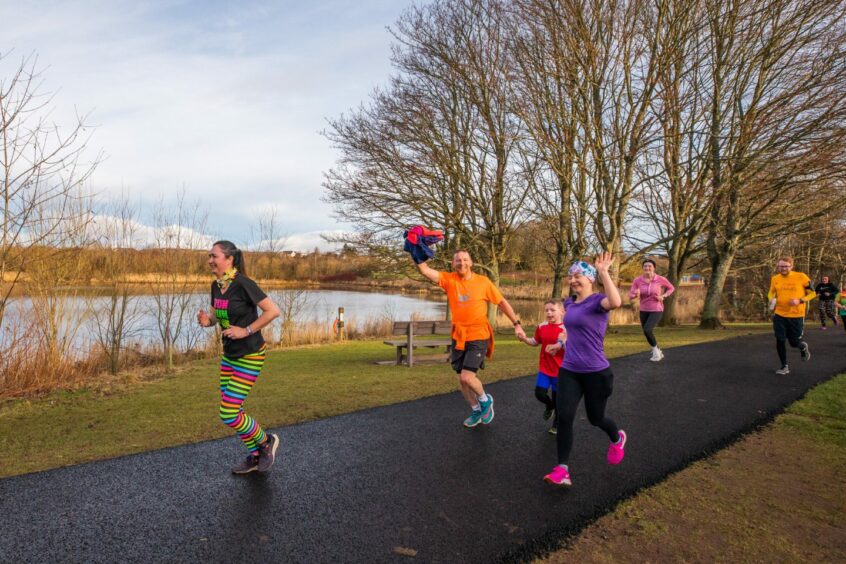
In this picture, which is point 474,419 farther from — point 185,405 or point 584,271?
point 185,405

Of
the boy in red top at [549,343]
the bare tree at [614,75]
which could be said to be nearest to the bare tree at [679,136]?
the bare tree at [614,75]

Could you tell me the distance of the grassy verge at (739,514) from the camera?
10.8 feet

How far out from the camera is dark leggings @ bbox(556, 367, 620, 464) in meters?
4.39

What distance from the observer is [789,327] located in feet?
30.7

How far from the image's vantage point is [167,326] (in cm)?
1293

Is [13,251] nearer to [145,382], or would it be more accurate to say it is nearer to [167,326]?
[145,382]

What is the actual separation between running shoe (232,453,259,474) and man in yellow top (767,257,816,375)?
8.79 metres

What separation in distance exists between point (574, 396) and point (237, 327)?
9.37ft

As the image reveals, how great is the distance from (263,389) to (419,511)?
5.65 m

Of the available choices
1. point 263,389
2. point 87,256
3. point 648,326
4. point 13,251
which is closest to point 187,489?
point 263,389

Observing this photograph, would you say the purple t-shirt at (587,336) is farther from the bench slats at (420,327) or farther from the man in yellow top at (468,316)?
the bench slats at (420,327)

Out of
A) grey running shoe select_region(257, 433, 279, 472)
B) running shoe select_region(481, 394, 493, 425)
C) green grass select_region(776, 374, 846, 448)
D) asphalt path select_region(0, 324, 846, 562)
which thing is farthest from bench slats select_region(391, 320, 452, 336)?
grey running shoe select_region(257, 433, 279, 472)

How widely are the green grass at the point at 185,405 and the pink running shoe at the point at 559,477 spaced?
3.37m

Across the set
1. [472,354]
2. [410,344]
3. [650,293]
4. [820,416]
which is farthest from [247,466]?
[650,293]
